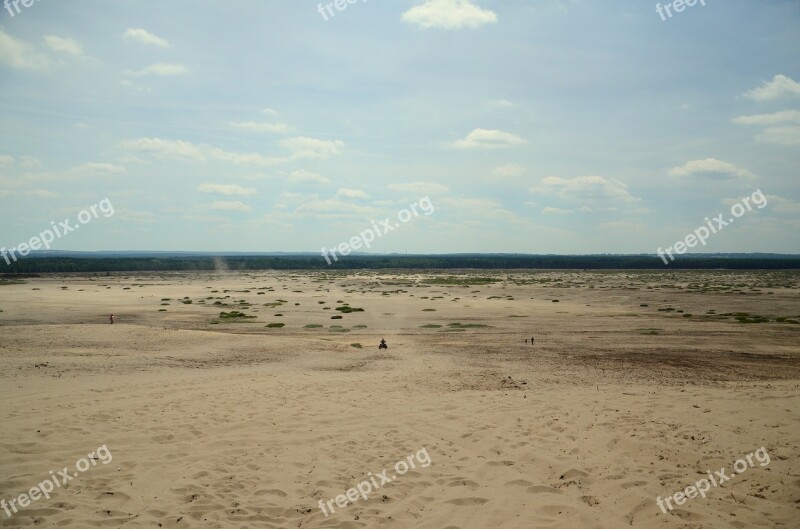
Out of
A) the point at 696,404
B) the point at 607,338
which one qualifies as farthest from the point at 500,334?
the point at 696,404

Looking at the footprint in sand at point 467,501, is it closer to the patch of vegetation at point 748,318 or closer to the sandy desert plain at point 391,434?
the sandy desert plain at point 391,434

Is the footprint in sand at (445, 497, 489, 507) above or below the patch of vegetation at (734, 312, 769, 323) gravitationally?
above

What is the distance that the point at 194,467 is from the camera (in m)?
9.92

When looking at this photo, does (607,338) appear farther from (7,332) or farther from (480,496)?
(7,332)

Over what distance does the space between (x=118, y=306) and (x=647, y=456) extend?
5597cm

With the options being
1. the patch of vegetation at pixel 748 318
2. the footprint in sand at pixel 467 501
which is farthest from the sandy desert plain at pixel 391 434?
the patch of vegetation at pixel 748 318

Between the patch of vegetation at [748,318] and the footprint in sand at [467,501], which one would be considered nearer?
the footprint in sand at [467,501]

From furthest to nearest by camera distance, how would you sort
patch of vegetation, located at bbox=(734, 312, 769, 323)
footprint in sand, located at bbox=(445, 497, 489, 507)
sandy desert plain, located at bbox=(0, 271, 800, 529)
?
patch of vegetation, located at bbox=(734, 312, 769, 323) → footprint in sand, located at bbox=(445, 497, 489, 507) → sandy desert plain, located at bbox=(0, 271, 800, 529)

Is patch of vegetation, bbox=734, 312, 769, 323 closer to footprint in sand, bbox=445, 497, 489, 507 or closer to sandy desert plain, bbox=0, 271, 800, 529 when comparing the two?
sandy desert plain, bbox=0, 271, 800, 529

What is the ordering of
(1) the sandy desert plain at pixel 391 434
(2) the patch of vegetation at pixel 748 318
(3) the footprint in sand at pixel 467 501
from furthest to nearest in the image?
(2) the patch of vegetation at pixel 748 318 < (3) the footprint in sand at pixel 467 501 < (1) the sandy desert plain at pixel 391 434

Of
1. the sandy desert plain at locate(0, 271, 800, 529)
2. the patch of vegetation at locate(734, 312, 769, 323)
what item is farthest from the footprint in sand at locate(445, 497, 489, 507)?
the patch of vegetation at locate(734, 312, 769, 323)

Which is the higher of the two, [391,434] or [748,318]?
[391,434]

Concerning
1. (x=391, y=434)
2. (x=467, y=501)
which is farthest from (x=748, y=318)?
(x=467, y=501)

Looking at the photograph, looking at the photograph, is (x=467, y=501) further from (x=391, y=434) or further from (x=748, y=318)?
Answer: (x=748, y=318)
